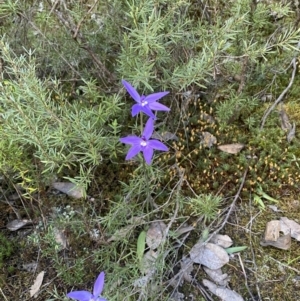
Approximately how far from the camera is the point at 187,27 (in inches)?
85.5

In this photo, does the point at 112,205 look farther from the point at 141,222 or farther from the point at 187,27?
the point at 187,27

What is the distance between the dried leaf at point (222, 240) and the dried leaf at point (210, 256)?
0.03 m

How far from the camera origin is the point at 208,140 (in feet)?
7.34

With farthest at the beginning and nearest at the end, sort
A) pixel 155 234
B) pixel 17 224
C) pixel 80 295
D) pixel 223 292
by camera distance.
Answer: pixel 17 224 < pixel 155 234 < pixel 223 292 < pixel 80 295

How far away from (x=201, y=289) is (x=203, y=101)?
0.96 meters

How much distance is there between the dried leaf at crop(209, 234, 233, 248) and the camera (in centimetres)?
197

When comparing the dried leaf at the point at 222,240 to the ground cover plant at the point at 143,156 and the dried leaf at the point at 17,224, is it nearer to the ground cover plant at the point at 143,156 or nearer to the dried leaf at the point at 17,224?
the ground cover plant at the point at 143,156

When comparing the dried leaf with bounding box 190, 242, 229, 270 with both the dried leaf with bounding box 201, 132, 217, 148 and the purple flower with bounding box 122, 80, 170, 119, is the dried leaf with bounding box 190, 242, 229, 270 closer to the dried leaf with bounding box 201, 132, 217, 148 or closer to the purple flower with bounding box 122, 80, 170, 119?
the dried leaf with bounding box 201, 132, 217, 148

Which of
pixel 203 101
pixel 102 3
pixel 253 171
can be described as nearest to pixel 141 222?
pixel 253 171

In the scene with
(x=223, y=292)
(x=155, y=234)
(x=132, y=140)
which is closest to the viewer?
(x=132, y=140)

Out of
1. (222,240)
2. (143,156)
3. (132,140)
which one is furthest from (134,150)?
(222,240)

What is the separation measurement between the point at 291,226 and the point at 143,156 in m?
0.77

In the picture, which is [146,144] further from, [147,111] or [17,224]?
[17,224]

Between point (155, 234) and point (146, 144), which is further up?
point (146, 144)
